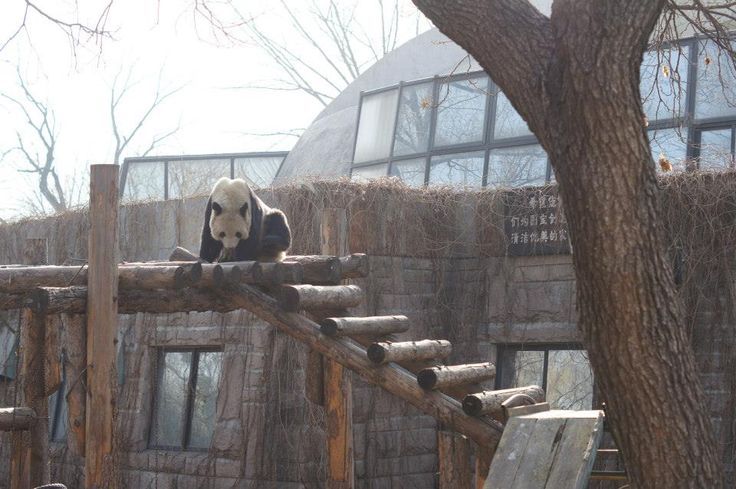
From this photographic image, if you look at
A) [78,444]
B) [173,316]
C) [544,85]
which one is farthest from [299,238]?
[544,85]

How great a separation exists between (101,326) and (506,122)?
7369 mm

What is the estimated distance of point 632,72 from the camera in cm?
491

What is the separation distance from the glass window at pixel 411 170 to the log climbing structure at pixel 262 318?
5291mm

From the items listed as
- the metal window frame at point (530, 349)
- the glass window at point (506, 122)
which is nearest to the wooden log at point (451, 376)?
the metal window frame at point (530, 349)

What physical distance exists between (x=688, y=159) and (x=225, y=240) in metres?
5.12

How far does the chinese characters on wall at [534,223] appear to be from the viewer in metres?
11.5

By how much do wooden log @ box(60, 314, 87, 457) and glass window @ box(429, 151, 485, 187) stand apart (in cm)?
668

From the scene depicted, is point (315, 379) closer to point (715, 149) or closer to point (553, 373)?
point (553, 373)

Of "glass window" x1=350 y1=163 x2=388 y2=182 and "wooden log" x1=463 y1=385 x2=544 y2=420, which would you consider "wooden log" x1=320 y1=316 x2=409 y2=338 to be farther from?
"glass window" x1=350 y1=163 x2=388 y2=182

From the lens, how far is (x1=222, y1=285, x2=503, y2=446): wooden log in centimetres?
678

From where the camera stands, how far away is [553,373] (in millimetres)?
11812

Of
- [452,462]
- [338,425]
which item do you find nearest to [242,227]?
[338,425]

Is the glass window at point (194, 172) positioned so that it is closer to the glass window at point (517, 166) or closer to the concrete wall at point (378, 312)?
the concrete wall at point (378, 312)

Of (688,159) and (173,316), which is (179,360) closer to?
(173,316)
